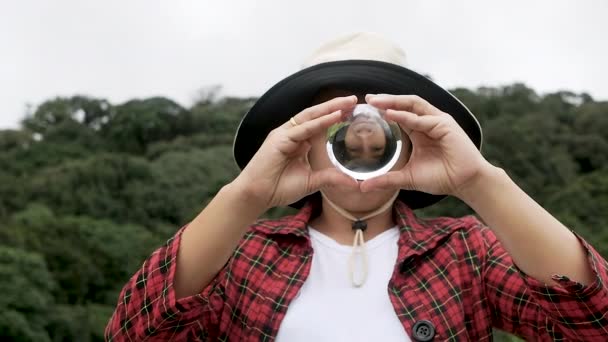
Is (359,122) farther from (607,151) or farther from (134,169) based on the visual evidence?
(134,169)

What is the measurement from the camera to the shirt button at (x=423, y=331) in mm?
1662

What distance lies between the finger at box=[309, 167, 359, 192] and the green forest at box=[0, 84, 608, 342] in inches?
787

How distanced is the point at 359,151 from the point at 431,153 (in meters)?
0.19

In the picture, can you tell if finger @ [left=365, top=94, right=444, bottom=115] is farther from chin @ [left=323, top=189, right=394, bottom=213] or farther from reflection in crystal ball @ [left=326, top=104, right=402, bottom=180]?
chin @ [left=323, top=189, right=394, bottom=213]

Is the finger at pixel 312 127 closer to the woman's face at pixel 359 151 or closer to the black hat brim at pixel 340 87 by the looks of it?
the woman's face at pixel 359 151

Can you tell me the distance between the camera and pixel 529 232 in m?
1.58

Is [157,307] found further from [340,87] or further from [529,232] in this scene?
[529,232]

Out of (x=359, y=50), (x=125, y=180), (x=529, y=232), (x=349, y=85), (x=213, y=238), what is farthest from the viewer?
(x=125, y=180)

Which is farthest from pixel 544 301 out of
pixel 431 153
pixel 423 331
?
pixel 431 153

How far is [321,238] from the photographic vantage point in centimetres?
194

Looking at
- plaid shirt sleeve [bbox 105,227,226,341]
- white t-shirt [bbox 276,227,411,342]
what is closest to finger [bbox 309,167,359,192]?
white t-shirt [bbox 276,227,411,342]

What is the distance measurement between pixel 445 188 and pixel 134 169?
125 ft

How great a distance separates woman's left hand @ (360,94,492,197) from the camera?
1.61 metres

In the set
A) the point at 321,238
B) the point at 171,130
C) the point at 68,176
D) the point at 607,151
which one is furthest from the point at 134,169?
the point at 321,238
